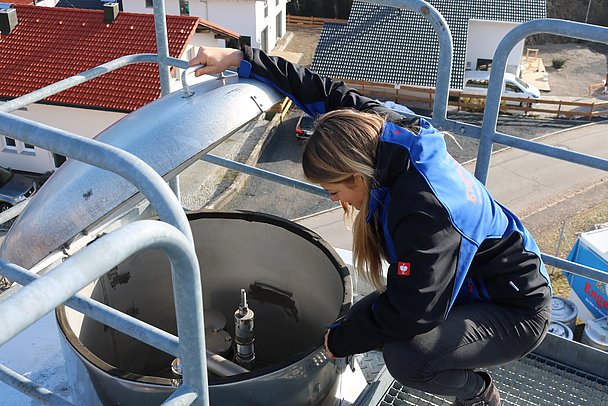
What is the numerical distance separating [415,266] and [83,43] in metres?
16.5

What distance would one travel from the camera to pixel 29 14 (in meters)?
17.8

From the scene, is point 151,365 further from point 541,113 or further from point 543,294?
point 541,113

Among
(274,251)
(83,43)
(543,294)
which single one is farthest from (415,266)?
(83,43)

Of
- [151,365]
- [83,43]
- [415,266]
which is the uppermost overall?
[415,266]

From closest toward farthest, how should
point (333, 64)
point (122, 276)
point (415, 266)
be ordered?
point (415, 266), point (122, 276), point (333, 64)

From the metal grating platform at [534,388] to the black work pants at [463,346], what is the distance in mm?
709

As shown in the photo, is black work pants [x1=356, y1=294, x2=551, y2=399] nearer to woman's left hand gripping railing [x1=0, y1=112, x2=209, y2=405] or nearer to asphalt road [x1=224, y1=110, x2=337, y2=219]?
woman's left hand gripping railing [x1=0, y1=112, x2=209, y2=405]

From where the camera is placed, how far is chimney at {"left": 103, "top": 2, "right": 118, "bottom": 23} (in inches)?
669

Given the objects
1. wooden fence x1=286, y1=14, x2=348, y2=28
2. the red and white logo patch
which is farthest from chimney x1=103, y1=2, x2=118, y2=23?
wooden fence x1=286, y1=14, x2=348, y2=28

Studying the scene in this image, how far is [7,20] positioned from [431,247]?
56.7 ft

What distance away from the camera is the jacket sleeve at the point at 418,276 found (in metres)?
2.41

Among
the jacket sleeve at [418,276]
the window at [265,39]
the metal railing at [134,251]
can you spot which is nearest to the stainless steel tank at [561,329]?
the metal railing at [134,251]

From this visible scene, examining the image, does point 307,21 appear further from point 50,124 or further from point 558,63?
point 50,124

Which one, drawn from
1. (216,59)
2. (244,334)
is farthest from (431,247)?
(216,59)
